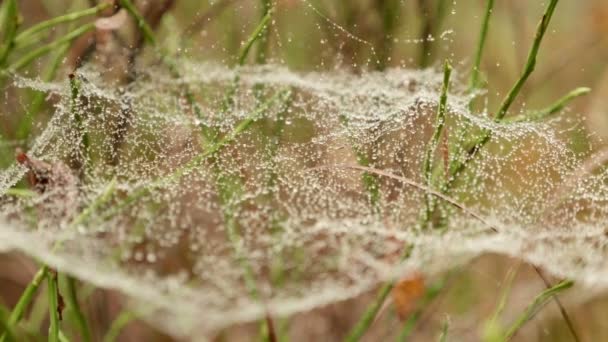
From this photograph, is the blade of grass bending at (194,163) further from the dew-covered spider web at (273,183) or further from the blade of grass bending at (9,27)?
the blade of grass bending at (9,27)

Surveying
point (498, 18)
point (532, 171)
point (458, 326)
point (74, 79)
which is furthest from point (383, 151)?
point (498, 18)

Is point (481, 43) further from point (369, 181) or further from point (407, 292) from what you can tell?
point (407, 292)

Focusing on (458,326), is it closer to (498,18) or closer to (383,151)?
(383,151)

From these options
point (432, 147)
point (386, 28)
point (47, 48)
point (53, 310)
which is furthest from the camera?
point (386, 28)

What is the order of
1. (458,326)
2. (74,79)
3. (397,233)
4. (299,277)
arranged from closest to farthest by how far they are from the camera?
(74,79) < (397,233) < (299,277) < (458,326)

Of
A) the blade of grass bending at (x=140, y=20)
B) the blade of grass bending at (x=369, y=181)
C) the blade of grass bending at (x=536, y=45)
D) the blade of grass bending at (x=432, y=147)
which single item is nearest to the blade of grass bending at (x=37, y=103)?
the blade of grass bending at (x=140, y=20)

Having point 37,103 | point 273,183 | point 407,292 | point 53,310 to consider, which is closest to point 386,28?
point 273,183
